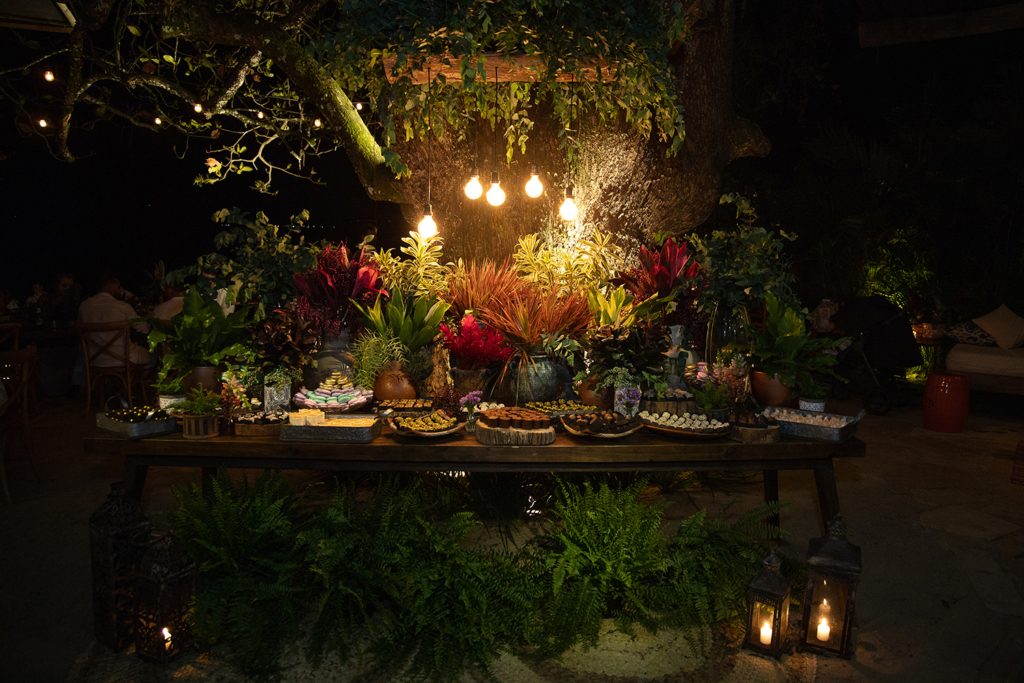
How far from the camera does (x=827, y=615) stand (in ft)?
8.23

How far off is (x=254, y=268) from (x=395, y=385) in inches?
39.5

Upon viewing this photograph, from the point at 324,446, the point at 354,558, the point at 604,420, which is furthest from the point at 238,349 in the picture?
the point at 604,420

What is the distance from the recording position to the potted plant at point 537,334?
3359 mm

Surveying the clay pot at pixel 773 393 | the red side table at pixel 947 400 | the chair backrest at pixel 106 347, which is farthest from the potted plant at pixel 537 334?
the chair backrest at pixel 106 347

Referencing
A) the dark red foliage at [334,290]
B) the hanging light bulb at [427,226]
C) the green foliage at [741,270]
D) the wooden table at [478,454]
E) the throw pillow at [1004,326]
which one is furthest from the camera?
the throw pillow at [1004,326]

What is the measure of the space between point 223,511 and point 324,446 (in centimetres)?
46

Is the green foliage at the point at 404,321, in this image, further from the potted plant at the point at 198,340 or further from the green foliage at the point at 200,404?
the green foliage at the point at 200,404

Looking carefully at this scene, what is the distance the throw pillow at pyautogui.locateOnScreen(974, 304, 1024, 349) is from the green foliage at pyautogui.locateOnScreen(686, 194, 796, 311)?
5219 millimetres

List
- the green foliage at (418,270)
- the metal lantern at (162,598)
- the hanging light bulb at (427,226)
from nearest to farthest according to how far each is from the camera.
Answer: the metal lantern at (162,598) < the green foliage at (418,270) < the hanging light bulb at (427,226)

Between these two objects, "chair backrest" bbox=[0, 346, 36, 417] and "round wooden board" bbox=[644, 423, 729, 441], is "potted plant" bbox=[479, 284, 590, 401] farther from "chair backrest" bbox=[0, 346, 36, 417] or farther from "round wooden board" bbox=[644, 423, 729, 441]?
"chair backrest" bbox=[0, 346, 36, 417]

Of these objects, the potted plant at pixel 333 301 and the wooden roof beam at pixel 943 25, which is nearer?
the potted plant at pixel 333 301

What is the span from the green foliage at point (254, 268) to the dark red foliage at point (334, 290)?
9 centimetres

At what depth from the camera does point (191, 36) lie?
432 centimetres

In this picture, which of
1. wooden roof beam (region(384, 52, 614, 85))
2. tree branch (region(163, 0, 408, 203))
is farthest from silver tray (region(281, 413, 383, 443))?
tree branch (region(163, 0, 408, 203))
